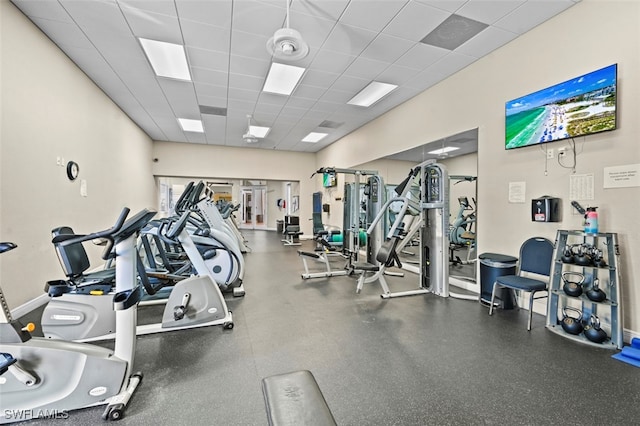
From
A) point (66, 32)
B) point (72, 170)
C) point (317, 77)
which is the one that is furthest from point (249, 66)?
point (72, 170)

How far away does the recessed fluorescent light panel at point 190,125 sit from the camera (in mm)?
7110

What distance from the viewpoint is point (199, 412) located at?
Result: 1.72m

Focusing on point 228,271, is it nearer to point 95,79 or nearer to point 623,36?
point 95,79

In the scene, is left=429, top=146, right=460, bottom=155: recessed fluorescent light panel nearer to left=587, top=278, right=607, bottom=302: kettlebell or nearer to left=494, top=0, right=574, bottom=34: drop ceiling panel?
left=494, top=0, right=574, bottom=34: drop ceiling panel

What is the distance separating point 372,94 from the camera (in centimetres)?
543

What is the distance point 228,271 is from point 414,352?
257 cm

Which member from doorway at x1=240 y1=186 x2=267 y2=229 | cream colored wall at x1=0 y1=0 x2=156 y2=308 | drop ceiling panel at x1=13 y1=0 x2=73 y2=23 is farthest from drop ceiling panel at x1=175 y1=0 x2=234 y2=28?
doorway at x1=240 y1=186 x2=267 y2=229

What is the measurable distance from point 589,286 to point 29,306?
5.93 metres

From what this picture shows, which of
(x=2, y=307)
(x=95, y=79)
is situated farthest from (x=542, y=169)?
(x=95, y=79)

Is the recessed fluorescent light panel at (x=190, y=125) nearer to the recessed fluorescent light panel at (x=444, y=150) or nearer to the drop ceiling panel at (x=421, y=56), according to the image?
the drop ceiling panel at (x=421, y=56)

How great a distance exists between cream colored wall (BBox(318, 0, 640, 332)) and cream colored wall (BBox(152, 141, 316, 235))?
20.4ft

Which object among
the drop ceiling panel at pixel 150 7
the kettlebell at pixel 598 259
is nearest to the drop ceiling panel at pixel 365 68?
the drop ceiling panel at pixel 150 7

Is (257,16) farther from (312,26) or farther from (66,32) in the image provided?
(66,32)

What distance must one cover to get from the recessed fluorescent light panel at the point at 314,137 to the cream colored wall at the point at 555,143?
145 inches
